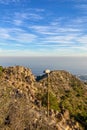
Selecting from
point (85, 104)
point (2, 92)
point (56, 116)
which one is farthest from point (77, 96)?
point (2, 92)

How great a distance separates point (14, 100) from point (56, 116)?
13.3m

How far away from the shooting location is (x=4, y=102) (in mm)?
28797

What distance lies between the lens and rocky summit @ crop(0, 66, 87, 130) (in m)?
26.8

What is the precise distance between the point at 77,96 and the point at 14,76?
24043 mm

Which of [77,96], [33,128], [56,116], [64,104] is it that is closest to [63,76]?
[77,96]

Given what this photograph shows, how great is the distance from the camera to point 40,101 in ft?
154

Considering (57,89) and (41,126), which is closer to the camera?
(41,126)

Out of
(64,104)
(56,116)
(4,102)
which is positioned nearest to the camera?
(4,102)

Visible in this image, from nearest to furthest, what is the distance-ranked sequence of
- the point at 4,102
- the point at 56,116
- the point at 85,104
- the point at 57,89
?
the point at 4,102
the point at 56,116
the point at 85,104
the point at 57,89

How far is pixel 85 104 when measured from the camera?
67.7 meters

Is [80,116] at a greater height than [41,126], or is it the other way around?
[41,126]

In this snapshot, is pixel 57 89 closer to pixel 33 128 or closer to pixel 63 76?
pixel 63 76

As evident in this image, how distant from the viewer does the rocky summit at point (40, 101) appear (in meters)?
26.8

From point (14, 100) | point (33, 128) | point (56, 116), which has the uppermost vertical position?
point (14, 100)
